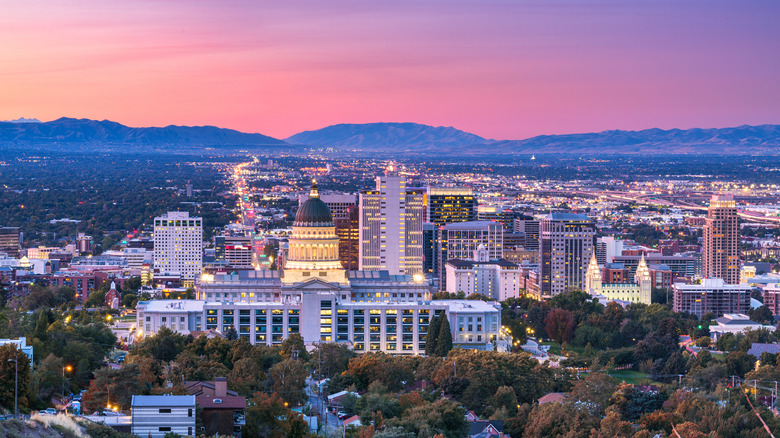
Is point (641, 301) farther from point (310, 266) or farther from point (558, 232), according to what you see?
point (310, 266)

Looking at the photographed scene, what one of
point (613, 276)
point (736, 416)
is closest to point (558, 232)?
point (613, 276)

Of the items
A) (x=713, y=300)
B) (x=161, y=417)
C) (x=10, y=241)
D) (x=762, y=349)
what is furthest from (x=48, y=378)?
(x=10, y=241)

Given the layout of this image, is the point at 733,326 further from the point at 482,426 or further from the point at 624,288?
the point at 482,426

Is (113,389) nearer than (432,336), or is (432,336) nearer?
(113,389)

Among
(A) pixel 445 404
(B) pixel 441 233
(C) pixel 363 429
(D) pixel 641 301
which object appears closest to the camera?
(C) pixel 363 429

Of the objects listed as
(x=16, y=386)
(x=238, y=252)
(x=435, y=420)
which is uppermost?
(x=16, y=386)

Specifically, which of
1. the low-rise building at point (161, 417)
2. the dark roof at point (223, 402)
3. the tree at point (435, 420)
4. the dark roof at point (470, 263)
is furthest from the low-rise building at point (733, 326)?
the low-rise building at point (161, 417)

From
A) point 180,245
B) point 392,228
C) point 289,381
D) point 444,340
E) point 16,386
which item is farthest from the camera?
point 180,245

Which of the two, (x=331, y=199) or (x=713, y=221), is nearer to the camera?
(x=713, y=221)

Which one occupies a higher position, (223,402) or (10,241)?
(223,402)
